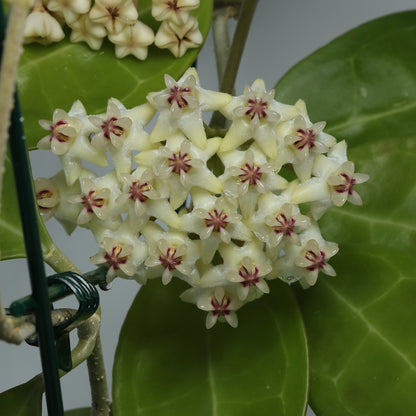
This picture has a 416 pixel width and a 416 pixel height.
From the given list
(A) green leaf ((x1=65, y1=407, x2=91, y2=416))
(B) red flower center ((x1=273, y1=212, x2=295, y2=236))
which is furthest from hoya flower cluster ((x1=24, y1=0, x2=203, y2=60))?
(A) green leaf ((x1=65, y1=407, x2=91, y2=416))

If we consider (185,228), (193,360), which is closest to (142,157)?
(185,228)

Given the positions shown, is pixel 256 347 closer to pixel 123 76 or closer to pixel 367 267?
pixel 367 267

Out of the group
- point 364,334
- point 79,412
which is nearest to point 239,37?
point 364,334

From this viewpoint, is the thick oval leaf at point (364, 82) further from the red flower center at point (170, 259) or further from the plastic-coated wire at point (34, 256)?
the plastic-coated wire at point (34, 256)

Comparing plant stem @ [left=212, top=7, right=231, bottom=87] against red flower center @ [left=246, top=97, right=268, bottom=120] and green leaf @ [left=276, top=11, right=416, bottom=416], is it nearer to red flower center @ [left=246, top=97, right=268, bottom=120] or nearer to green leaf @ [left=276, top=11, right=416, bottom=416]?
green leaf @ [left=276, top=11, right=416, bottom=416]

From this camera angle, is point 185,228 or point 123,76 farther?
point 123,76

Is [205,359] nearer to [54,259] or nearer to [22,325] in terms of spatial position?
[54,259]
